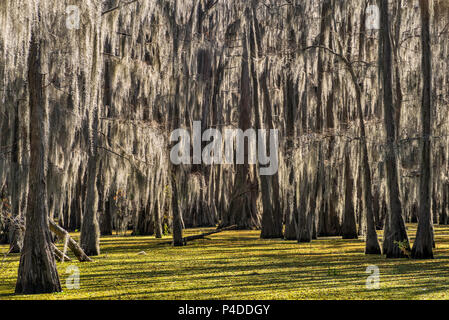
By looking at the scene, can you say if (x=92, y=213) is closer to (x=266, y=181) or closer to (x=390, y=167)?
(x=390, y=167)

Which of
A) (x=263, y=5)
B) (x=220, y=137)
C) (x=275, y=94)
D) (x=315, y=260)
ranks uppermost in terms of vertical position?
(x=263, y=5)

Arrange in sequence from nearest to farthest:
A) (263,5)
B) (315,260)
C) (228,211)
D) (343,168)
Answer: (315,260)
(343,168)
(263,5)
(228,211)

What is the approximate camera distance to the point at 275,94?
24688 millimetres

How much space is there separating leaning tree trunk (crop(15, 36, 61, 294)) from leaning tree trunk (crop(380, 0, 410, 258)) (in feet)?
25.8

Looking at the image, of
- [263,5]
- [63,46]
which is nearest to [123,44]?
[263,5]

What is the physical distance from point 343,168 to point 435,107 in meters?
3.09

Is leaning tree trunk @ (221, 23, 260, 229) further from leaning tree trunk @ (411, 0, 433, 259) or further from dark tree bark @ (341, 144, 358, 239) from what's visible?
leaning tree trunk @ (411, 0, 433, 259)

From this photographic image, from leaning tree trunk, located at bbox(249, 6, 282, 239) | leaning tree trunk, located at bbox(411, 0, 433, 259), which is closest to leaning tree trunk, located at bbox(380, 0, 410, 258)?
leaning tree trunk, located at bbox(411, 0, 433, 259)

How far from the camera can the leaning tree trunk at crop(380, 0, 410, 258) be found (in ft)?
44.7

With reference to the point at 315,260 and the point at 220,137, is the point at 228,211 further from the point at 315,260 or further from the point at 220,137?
the point at 315,260

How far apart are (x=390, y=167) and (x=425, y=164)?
75cm

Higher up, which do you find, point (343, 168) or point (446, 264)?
point (343, 168)

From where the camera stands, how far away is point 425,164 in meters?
13.7

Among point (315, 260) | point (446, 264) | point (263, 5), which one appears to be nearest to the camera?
point (446, 264)
